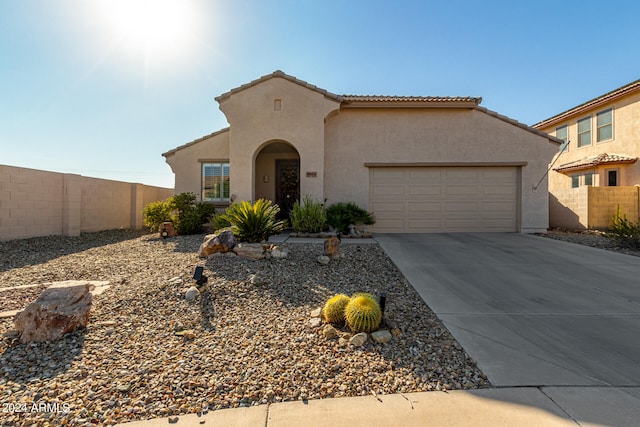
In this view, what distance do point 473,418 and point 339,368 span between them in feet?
3.59

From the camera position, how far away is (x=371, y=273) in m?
5.66

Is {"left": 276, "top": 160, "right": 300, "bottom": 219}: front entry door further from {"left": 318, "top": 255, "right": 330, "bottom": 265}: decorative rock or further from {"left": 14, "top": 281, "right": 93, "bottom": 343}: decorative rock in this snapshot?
{"left": 14, "top": 281, "right": 93, "bottom": 343}: decorative rock

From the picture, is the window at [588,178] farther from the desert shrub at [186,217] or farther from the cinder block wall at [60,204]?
the cinder block wall at [60,204]

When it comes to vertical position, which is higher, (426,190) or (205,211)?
(426,190)

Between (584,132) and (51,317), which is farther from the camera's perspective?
(584,132)

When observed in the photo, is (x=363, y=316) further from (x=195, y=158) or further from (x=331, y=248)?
(x=195, y=158)

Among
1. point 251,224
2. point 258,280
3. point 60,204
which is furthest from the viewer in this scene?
point 60,204

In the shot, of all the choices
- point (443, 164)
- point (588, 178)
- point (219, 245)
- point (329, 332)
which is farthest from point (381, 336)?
point (588, 178)

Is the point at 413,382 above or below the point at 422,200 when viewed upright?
below

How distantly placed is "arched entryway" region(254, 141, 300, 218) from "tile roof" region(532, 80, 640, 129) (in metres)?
15.7

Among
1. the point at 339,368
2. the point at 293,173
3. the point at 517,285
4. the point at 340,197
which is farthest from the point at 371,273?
the point at 293,173

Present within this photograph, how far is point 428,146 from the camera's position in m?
11.0

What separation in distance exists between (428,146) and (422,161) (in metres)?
0.63

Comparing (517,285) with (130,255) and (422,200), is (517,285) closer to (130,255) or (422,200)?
(422,200)
